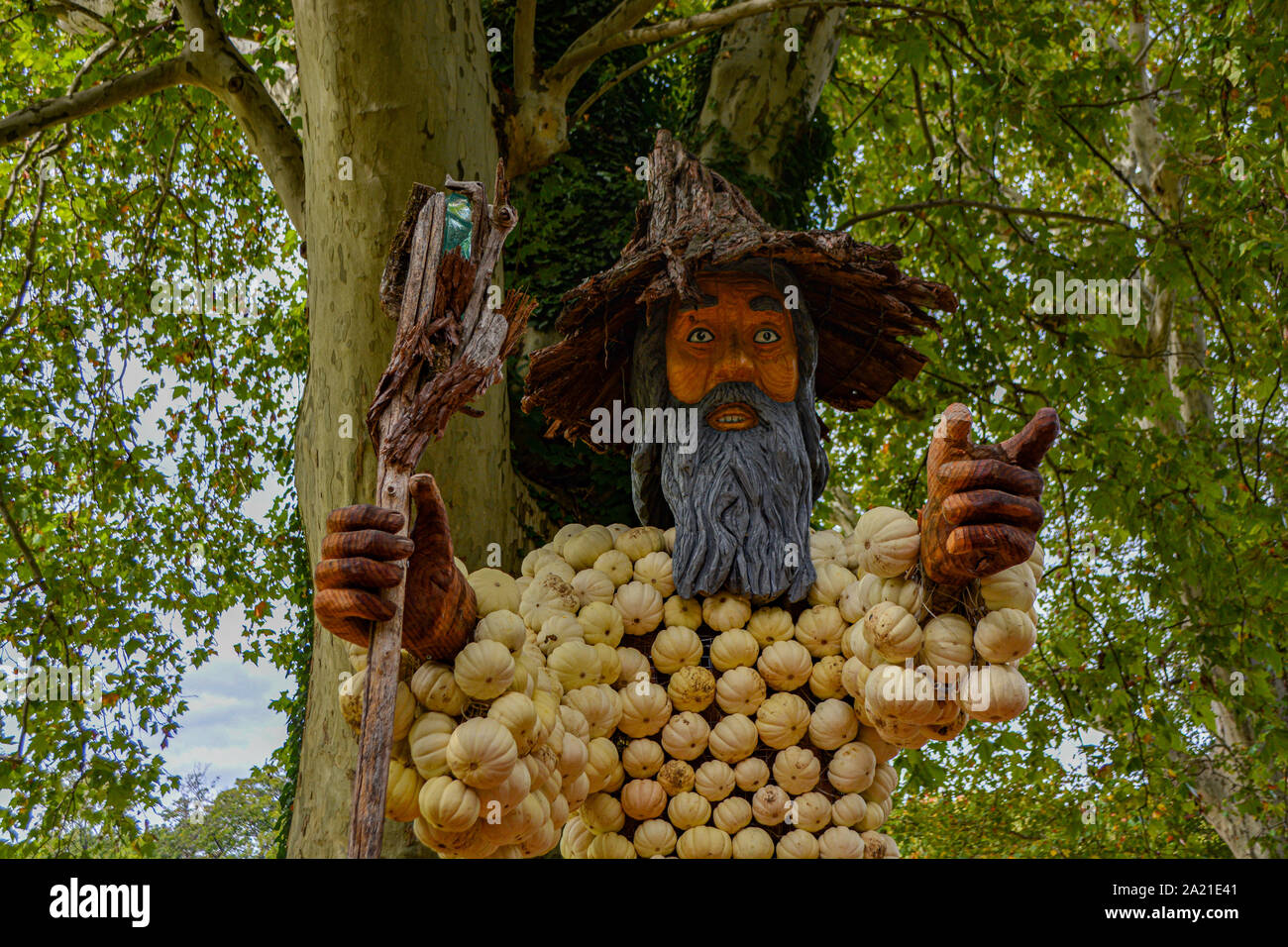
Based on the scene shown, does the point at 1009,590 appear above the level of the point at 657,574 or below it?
below

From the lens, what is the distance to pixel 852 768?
3.29m

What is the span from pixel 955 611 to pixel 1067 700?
3.24 m

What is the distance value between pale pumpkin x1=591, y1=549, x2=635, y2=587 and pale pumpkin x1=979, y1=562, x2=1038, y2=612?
1096 millimetres

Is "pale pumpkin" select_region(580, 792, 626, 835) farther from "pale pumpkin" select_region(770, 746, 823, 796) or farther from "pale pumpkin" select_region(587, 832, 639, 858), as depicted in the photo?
"pale pumpkin" select_region(770, 746, 823, 796)

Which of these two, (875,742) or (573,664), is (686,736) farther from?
(875,742)

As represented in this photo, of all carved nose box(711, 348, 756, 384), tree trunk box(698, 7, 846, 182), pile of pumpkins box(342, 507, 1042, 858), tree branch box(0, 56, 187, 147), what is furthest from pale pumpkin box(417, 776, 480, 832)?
tree trunk box(698, 7, 846, 182)

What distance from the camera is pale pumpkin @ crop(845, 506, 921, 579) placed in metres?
2.80

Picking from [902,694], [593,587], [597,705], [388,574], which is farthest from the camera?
[593,587]

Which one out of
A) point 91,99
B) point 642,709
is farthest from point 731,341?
point 91,99

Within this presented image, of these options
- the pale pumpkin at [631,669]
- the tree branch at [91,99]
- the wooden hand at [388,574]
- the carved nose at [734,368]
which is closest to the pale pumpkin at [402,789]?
the wooden hand at [388,574]

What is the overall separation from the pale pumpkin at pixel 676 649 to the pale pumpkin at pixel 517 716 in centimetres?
73

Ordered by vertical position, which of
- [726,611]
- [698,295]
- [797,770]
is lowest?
[797,770]

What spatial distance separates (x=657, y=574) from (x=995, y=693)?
1098mm

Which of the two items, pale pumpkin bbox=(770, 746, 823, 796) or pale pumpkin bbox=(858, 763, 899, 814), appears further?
pale pumpkin bbox=(858, 763, 899, 814)
